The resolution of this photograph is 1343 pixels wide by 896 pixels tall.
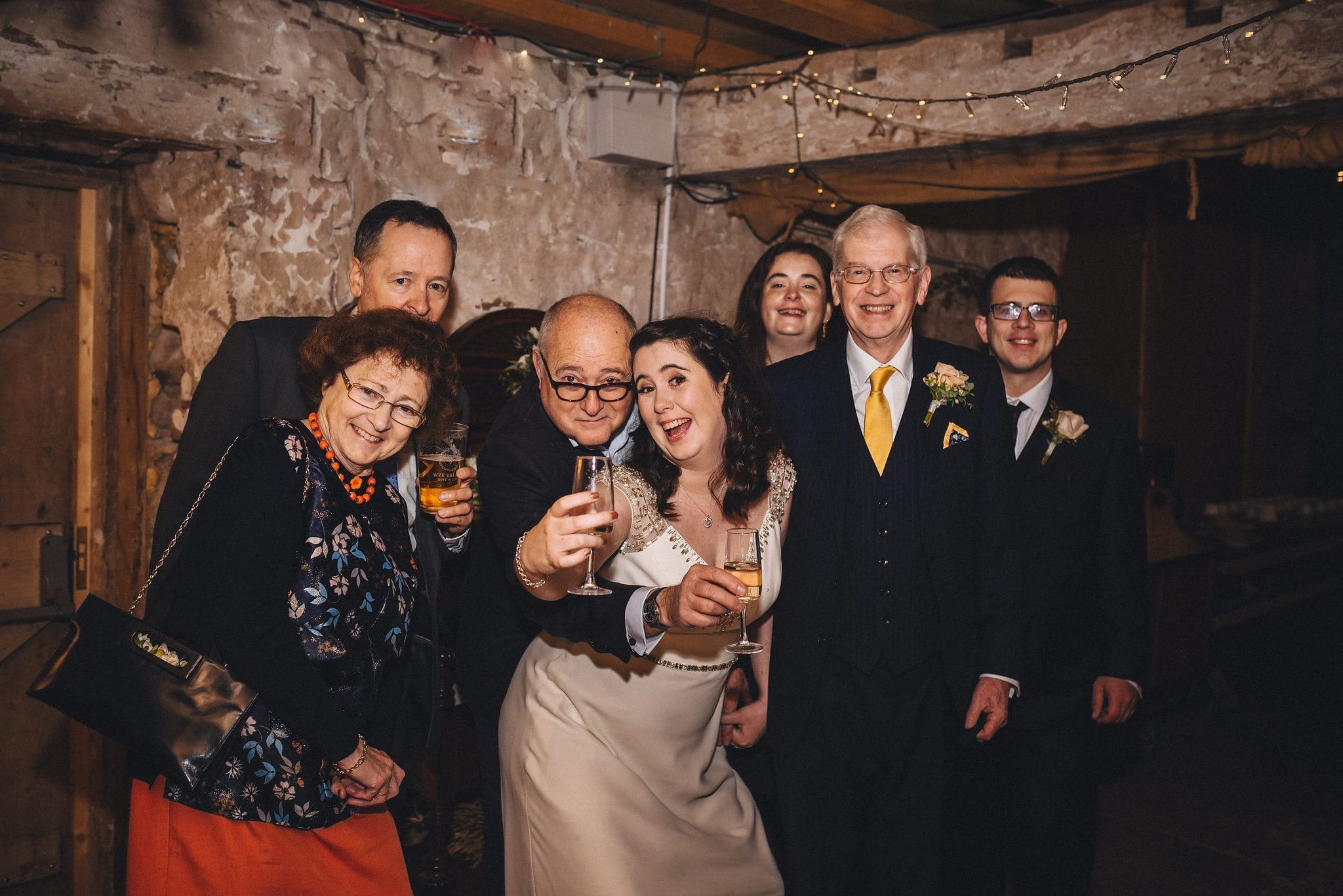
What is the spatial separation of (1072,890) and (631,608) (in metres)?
1.83

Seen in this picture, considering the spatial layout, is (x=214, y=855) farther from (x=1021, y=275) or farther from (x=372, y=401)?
(x=1021, y=275)

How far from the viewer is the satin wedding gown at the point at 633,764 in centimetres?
227

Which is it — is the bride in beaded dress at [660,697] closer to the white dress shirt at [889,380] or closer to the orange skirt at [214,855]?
the white dress shirt at [889,380]

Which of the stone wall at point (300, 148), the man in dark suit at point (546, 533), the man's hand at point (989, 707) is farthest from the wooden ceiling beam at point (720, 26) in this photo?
the man's hand at point (989, 707)

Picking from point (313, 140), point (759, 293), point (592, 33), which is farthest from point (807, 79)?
point (313, 140)

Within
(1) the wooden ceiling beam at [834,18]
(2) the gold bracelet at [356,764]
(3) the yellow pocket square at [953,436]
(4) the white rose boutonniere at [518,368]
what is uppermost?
(1) the wooden ceiling beam at [834,18]

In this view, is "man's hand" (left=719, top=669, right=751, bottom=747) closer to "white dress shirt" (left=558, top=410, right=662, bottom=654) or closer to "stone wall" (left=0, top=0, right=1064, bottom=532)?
"white dress shirt" (left=558, top=410, right=662, bottom=654)

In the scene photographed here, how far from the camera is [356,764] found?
211 centimetres

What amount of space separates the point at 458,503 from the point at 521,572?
48cm

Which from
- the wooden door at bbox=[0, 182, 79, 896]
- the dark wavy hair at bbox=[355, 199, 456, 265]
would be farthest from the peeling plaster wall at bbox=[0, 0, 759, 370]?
the dark wavy hair at bbox=[355, 199, 456, 265]

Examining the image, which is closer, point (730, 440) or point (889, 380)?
point (730, 440)

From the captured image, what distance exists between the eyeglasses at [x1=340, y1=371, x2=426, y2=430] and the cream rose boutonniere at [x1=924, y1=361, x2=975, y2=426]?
139 cm

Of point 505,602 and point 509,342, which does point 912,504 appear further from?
point 509,342

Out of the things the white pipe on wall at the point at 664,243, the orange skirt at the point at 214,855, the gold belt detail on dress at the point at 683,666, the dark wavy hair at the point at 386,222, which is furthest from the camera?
the white pipe on wall at the point at 664,243
